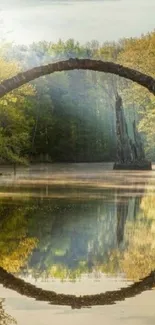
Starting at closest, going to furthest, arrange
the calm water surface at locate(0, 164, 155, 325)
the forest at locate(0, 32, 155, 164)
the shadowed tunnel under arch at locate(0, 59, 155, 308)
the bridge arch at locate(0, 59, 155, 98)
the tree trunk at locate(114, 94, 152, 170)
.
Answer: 1. the calm water surface at locate(0, 164, 155, 325)
2. the shadowed tunnel under arch at locate(0, 59, 155, 308)
3. the bridge arch at locate(0, 59, 155, 98)
4. the tree trunk at locate(114, 94, 152, 170)
5. the forest at locate(0, 32, 155, 164)

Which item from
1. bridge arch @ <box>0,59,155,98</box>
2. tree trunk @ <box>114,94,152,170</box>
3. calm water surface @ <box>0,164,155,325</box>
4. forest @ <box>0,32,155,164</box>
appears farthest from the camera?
forest @ <box>0,32,155,164</box>

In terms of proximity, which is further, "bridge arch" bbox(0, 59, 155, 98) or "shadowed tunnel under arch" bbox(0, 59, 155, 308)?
"bridge arch" bbox(0, 59, 155, 98)

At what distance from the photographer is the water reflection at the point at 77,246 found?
8.64 meters

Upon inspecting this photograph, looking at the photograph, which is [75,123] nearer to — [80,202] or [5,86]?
[80,202]

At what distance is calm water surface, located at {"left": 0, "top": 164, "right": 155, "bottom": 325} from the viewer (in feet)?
23.9

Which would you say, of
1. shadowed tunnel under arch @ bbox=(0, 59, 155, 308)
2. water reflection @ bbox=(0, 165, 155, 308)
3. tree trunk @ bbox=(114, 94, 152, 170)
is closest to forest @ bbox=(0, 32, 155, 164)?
tree trunk @ bbox=(114, 94, 152, 170)

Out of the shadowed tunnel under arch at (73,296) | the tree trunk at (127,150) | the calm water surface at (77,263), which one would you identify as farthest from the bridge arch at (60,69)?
the tree trunk at (127,150)

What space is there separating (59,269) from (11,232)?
432cm

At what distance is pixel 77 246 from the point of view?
41.5ft

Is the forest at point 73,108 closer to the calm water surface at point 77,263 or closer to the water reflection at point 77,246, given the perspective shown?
the water reflection at point 77,246

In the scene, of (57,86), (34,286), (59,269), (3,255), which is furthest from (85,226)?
(57,86)

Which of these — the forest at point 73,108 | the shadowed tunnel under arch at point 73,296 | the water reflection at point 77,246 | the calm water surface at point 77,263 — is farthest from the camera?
the forest at point 73,108

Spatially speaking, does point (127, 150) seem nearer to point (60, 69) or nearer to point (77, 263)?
point (60, 69)

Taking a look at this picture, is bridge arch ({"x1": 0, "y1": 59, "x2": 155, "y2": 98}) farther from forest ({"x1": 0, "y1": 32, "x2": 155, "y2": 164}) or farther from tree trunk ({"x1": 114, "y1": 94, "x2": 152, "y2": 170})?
forest ({"x1": 0, "y1": 32, "x2": 155, "y2": 164})
